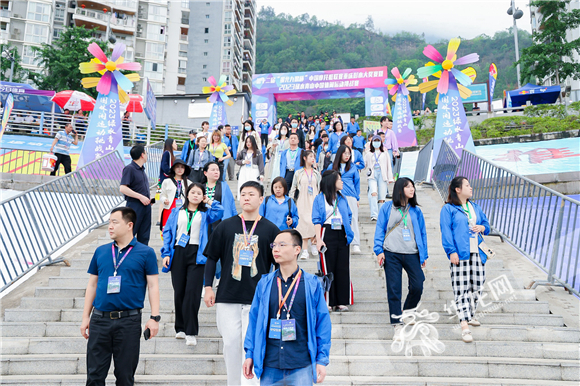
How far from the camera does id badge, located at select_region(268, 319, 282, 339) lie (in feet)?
9.67

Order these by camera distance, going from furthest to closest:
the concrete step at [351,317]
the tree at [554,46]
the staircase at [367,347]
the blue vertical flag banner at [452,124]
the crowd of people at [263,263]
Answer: the tree at [554,46], the blue vertical flag banner at [452,124], the concrete step at [351,317], the staircase at [367,347], the crowd of people at [263,263]

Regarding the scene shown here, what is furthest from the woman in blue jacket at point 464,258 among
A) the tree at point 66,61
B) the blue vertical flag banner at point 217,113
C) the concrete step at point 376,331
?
the tree at point 66,61

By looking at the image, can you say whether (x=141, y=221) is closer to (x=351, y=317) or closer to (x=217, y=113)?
(x=351, y=317)

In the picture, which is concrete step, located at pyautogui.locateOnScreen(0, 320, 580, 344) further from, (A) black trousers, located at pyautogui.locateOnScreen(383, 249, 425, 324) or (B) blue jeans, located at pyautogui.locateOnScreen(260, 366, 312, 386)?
(B) blue jeans, located at pyautogui.locateOnScreen(260, 366, 312, 386)

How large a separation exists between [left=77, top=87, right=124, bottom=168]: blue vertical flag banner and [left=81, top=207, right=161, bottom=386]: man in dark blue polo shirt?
342 inches

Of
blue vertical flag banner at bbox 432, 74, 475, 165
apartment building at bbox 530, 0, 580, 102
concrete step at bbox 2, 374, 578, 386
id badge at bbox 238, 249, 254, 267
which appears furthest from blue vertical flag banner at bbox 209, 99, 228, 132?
apartment building at bbox 530, 0, 580, 102

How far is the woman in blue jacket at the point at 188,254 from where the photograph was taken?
4840mm

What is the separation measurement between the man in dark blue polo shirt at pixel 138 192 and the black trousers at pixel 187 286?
5.37 feet

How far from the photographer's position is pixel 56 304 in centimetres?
577

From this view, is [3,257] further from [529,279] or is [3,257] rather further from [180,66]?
[180,66]

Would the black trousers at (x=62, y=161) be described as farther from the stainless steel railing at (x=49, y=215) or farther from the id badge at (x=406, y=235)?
the id badge at (x=406, y=235)

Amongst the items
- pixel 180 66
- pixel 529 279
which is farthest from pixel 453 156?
pixel 180 66

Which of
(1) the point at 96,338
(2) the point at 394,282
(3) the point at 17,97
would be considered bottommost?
(1) the point at 96,338

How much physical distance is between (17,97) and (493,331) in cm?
2781
